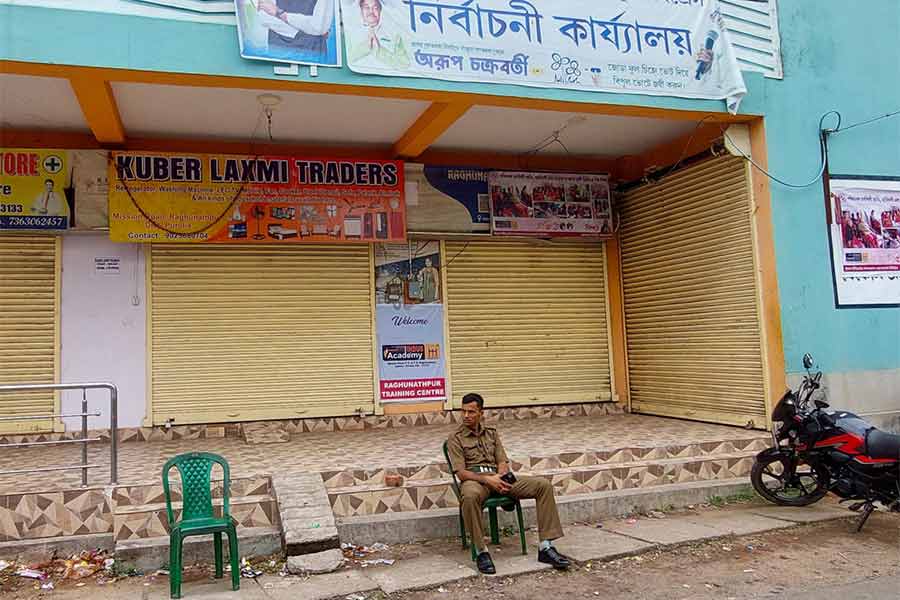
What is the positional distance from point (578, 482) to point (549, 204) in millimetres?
4588

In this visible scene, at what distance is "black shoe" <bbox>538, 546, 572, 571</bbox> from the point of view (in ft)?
16.8

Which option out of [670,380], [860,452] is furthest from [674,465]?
[670,380]

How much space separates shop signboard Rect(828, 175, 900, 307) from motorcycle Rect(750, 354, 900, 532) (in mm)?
2164

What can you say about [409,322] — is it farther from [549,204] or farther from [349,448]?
[549,204]

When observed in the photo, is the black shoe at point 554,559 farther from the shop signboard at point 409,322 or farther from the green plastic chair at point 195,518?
the shop signboard at point 409,322

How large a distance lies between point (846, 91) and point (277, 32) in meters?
6.53

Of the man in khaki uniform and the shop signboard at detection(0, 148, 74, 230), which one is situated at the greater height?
the shop signboard at detection(0, 148, 74, 230)

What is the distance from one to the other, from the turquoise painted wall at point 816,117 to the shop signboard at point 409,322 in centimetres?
309

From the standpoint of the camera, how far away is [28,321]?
8.37m

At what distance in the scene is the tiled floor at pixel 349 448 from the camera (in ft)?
21.2

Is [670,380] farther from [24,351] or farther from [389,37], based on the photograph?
[24,351]

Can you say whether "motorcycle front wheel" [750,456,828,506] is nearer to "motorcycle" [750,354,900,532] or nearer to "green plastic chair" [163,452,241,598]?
"motorcycle" [750,354,900,532]

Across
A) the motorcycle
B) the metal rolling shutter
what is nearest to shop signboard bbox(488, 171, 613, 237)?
the metal rolling shutter

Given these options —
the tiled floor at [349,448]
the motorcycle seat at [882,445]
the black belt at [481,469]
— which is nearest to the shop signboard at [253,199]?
the tiled floor at [349,448]
